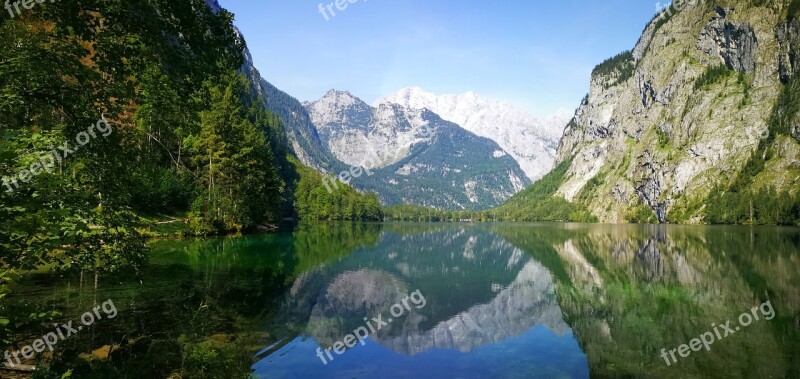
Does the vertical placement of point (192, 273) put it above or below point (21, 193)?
below

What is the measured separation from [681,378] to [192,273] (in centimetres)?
3177

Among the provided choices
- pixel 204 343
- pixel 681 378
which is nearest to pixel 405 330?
pixel 204 343

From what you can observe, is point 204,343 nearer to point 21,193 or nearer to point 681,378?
point 21,193

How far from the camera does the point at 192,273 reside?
3441cm
